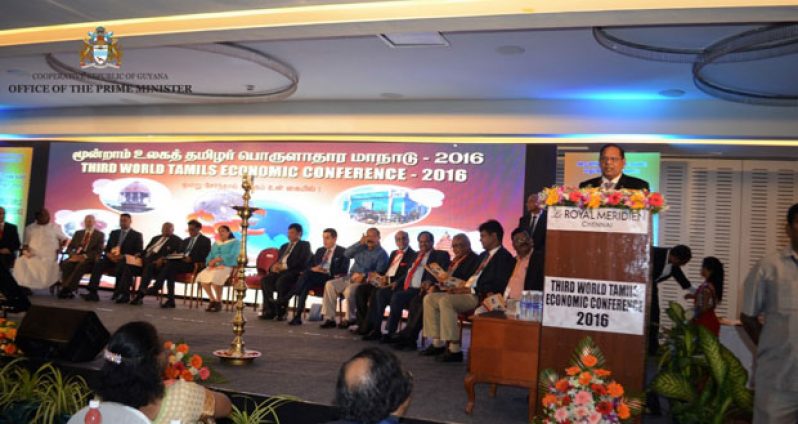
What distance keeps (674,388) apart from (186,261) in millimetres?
7157

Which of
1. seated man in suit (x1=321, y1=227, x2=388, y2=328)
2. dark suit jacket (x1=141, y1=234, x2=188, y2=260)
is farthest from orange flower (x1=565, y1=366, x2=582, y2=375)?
dark suit jacket (x1=141, y1=234, x2=188, y2=260)

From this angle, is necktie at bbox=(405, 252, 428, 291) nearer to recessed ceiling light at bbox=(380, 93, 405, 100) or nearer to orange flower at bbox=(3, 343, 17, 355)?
recessed ceiling light at bbox=(380, 93, 405, 100)

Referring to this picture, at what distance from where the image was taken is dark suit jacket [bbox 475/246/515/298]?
655 cm

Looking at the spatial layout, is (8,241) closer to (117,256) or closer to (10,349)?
(117,256)

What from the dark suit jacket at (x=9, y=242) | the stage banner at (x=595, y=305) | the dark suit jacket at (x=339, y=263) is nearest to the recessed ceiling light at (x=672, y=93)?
the dark suit jacket at (x=339, y=263)

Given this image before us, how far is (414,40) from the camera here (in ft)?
23.4

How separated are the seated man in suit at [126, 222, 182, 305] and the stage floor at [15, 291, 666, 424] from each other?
0.33 m

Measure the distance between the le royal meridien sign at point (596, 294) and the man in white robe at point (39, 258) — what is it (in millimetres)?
8120

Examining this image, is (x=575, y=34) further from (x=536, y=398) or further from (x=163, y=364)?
(x=163, y=364)

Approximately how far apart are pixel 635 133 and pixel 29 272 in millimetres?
8093

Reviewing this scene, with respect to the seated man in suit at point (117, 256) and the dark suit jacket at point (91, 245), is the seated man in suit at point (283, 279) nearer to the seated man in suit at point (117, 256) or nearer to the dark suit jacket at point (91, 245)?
the seated man in suit at point (117, 256)

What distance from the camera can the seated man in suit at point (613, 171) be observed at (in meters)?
4.32

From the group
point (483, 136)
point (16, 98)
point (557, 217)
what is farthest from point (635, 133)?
point (16, 98)

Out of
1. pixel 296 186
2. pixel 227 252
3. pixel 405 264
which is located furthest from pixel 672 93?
pixel 227 252
